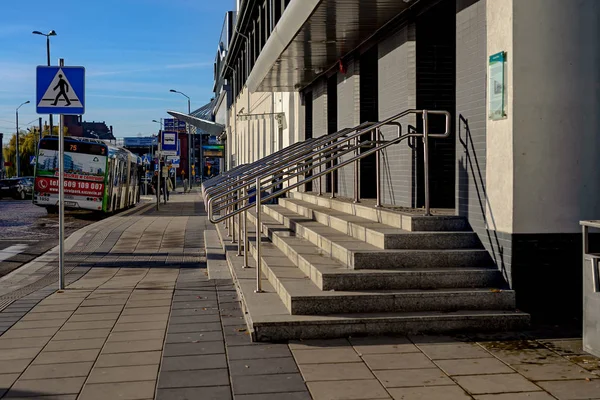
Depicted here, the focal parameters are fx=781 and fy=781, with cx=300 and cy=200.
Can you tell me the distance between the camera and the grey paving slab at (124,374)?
5457 millimetres

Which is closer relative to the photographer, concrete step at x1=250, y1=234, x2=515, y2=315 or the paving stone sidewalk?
the paving stone sidewalk

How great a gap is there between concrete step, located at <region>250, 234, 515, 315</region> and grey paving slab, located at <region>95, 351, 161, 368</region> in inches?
50.0

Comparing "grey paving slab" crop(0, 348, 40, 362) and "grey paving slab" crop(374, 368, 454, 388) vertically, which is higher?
"grey paving slab" crop(374, 368, 454, 388)

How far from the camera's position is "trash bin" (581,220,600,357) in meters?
5.77

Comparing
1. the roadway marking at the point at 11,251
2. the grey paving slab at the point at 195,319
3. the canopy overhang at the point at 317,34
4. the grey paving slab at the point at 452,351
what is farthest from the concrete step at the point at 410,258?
the roadway marking at the point at 11,251

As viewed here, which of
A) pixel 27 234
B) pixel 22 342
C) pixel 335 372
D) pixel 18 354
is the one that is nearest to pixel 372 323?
pixel 335 372

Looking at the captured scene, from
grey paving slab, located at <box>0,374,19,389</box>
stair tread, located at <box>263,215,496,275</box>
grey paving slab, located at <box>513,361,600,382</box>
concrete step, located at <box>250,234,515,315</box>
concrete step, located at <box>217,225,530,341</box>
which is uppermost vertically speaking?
stair tread, located at <box>263,215,496,275</box>

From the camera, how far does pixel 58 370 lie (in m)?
5.76

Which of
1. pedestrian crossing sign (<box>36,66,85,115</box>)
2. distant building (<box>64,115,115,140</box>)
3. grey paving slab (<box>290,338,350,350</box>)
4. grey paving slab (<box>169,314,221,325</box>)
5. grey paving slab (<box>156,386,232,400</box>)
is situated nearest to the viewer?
grey paving slab (<box>156,386,232,400</box>)

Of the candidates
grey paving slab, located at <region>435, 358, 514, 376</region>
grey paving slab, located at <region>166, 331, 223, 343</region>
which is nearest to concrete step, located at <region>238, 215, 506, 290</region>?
grey paving slab, located at <region>166, 331, 223, 343</region>

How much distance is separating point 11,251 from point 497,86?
12.7 meters

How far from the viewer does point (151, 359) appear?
6000 mm

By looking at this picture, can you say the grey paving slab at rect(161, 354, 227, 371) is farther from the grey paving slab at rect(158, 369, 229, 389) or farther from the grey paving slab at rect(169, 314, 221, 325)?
the grey paving slab at rect(169, 314, 221, 325)

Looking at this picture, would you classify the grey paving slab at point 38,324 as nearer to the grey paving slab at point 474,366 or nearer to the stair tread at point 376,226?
the stair tread at point 376,226
